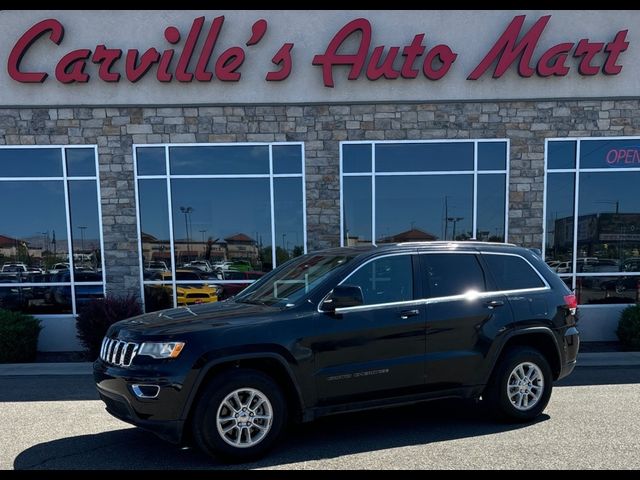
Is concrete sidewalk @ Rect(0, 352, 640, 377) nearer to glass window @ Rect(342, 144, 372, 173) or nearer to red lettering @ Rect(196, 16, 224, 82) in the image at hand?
glass window @ Rect(342, 144, 372, 173)

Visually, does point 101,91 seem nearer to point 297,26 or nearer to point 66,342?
point 297,26

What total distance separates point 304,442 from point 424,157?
6.49 meters

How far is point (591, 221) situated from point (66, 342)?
10891 mm

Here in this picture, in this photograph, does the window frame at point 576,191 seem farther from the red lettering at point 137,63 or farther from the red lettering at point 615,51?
the red lettering at point 137,63

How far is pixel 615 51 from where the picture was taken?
28.4 ft

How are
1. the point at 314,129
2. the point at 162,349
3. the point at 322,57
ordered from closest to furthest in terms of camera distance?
the point at 162,349
the point at 322,57
the point at 314,129

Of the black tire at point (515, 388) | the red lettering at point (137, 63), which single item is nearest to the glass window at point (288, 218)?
the red lettering at point (137, 63)

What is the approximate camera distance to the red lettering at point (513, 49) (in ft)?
28.1

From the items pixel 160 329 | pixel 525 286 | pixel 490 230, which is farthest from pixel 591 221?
pixel 160 329

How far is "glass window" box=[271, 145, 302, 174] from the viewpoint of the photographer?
900 centimetres

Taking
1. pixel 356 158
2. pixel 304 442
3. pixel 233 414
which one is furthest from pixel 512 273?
pixel 356 158

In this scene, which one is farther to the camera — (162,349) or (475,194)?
(475,194)

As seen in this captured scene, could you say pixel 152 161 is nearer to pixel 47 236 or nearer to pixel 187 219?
pixel 187 219

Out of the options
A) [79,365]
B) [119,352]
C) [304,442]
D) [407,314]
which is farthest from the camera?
[79,365]
